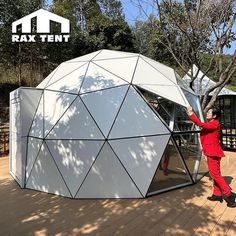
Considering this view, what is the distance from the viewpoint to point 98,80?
24.9 ft

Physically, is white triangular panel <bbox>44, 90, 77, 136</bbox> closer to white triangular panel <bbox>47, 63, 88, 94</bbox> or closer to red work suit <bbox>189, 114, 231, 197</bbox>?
white triangular panel <bbox>47, 63, 88, 94</bbox>

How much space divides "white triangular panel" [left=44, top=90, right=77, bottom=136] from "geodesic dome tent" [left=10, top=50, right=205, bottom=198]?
27 mm

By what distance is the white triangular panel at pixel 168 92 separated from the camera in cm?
742

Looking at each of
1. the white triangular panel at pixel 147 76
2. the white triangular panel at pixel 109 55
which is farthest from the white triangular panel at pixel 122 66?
the white triangular panel at pixel 109 55

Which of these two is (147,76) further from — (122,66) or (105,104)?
(105,104)

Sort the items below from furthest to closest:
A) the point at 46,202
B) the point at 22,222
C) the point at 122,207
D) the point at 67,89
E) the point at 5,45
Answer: the point at 5,45 < the point at 67,89 < the point at 46,202 < the point at 122,207 < the point at 22,222

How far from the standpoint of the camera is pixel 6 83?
2236cm

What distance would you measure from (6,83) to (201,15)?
14.8m

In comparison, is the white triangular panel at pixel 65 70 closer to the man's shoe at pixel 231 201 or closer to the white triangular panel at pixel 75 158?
the white triangular panel at pixel 75 158

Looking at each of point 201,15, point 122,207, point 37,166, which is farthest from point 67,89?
point 201,15

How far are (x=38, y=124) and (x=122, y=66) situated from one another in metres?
2.54

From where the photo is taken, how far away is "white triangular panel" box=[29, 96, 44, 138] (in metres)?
7.53

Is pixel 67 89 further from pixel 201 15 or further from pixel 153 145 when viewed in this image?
pixel 201 15

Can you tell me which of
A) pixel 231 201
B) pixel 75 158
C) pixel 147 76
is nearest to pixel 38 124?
pixel 75 158
